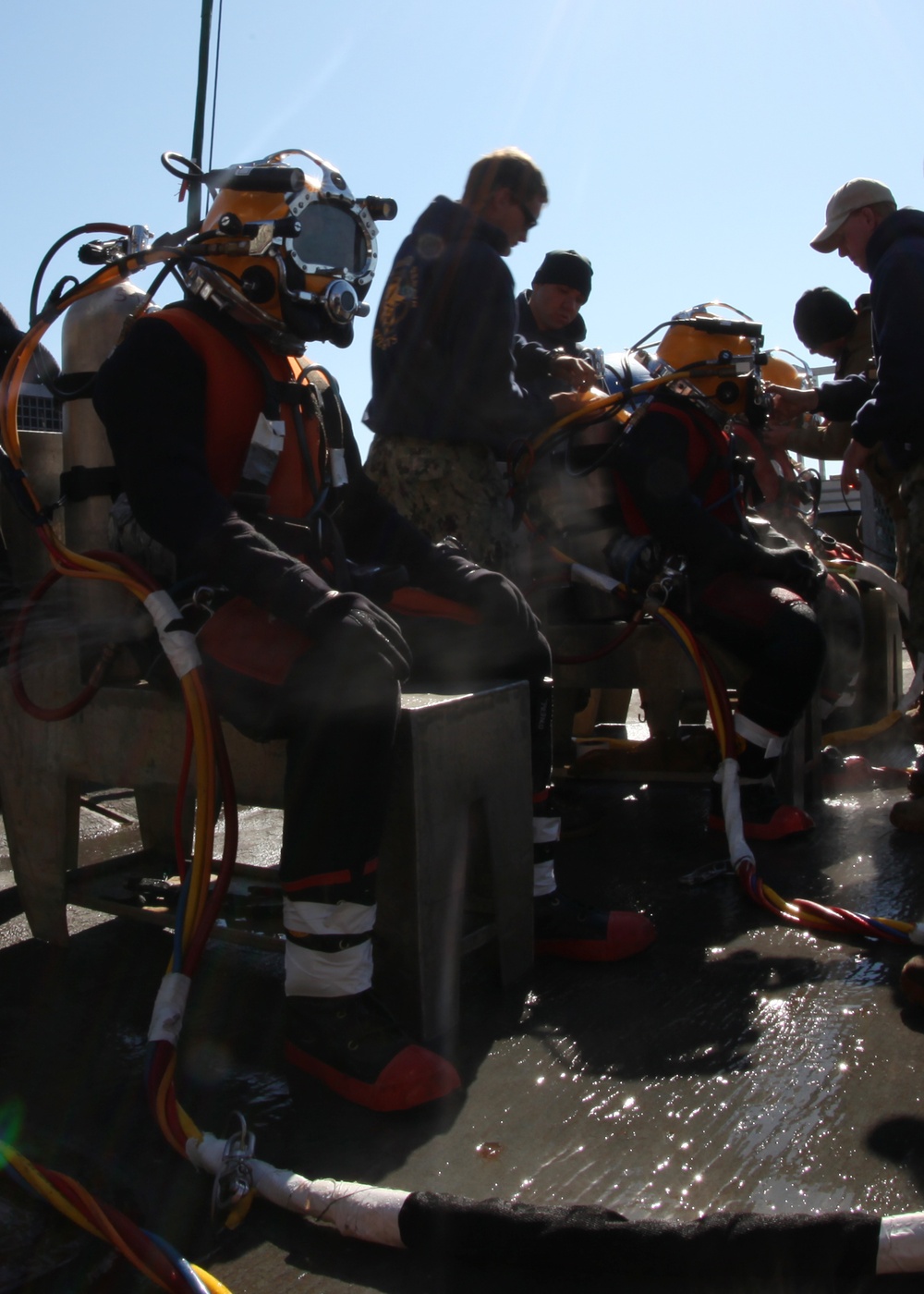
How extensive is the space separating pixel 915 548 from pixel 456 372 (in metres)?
1.50

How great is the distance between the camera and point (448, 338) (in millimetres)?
3141

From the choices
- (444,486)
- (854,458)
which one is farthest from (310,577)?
(854,458)

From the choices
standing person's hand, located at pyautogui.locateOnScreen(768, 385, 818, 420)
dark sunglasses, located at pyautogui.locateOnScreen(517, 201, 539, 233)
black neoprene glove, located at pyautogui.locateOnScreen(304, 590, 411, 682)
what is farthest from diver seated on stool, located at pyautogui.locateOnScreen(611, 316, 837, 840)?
black neoprene glove, located at pyautogui.locateOnScreen(304, 590, 411, 682)

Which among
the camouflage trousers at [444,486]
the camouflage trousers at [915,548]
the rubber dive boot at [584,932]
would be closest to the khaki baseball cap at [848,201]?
the camouflage trousers at [915,548]

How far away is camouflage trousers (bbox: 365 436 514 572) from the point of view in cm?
321

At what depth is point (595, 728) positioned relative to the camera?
16.3 feet

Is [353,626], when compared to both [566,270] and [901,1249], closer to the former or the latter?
[901,1249]

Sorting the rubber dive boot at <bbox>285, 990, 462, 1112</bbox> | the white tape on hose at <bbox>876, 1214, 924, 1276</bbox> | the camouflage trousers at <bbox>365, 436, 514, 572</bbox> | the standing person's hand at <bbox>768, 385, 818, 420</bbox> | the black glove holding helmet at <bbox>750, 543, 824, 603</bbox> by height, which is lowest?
the rubber dive boot at <bbox>285, 990, 462, 1112</bbox>

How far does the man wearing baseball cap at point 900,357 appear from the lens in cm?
320

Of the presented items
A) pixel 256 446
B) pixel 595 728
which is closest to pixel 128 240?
pixel 256 446

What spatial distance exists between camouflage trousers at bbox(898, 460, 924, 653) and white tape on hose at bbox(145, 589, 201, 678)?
2294 millimetres

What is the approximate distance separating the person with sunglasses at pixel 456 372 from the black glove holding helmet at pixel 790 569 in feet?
2.60

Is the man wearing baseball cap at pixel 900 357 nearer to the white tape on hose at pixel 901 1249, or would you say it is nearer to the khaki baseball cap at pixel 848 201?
the khaki baseball cap at pixel 848 201

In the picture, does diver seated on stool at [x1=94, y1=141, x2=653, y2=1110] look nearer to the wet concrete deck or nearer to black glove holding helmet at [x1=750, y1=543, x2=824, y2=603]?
the wet concrete deck
